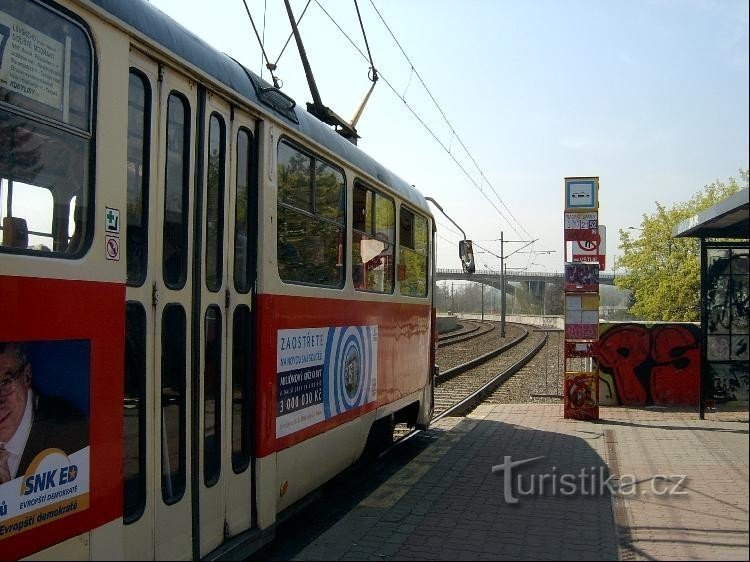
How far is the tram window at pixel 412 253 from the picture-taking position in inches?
334

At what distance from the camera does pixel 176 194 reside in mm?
4152

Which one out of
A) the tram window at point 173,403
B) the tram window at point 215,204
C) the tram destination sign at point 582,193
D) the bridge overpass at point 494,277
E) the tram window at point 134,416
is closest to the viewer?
the tram window at point 134,416

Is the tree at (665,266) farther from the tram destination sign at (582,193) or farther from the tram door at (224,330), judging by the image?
the tram door at (224,330)

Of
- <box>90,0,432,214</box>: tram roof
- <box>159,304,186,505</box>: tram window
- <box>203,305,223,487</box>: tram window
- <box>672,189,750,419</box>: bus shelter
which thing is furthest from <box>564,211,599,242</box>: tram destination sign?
<box>159,304,186,505</box>: tram window

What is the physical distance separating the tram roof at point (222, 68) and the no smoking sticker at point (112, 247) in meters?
1.04

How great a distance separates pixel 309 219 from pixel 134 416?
2.42m

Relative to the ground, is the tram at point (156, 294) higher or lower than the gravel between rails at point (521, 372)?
higher

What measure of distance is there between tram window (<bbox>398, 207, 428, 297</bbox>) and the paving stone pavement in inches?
74.5

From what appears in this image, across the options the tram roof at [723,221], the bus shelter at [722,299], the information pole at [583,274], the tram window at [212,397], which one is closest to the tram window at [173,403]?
the tram window at [212,397]

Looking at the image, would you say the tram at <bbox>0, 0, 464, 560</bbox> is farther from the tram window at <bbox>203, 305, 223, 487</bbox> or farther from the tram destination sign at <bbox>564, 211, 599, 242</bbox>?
the tram destination sign at <bbox>564, 211, 599, 242</bbox>

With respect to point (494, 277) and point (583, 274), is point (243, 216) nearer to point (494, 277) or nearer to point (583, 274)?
point (583, 274)

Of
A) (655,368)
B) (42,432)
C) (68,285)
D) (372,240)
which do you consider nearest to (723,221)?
(372,240)

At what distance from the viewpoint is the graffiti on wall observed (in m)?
12.7

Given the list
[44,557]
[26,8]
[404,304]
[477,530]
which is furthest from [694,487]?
[26,8]
